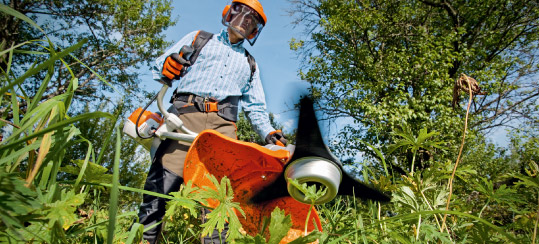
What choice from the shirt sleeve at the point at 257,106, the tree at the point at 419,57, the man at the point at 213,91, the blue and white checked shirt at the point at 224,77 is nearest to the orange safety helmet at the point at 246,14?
the man at the point at 213,91

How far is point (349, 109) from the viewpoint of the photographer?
11328 mm

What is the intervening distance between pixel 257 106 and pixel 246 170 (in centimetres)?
161

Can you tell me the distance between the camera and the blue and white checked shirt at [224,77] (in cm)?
280

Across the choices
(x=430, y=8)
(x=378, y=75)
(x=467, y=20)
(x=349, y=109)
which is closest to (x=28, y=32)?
(x=349, y=109)

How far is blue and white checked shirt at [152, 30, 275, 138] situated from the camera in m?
2.80

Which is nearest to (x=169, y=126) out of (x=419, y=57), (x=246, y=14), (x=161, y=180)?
(x=161, y=180)

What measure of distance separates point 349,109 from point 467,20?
7.27 m

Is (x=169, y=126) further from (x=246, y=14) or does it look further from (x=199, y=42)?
(x=246, y=14)

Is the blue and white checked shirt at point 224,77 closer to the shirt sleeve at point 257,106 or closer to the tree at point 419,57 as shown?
the shirt sleeve at point 257,106

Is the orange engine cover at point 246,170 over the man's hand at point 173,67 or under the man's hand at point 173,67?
under

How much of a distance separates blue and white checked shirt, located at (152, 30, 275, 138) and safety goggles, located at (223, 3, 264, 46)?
0.56 ft

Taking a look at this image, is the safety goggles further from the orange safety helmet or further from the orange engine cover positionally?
the orange engine cover

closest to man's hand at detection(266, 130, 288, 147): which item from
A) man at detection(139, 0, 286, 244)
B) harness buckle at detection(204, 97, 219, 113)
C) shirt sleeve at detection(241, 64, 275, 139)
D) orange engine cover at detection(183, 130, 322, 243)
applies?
man at detection(139, 0, 286, 244)

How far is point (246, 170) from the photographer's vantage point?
1621mm
